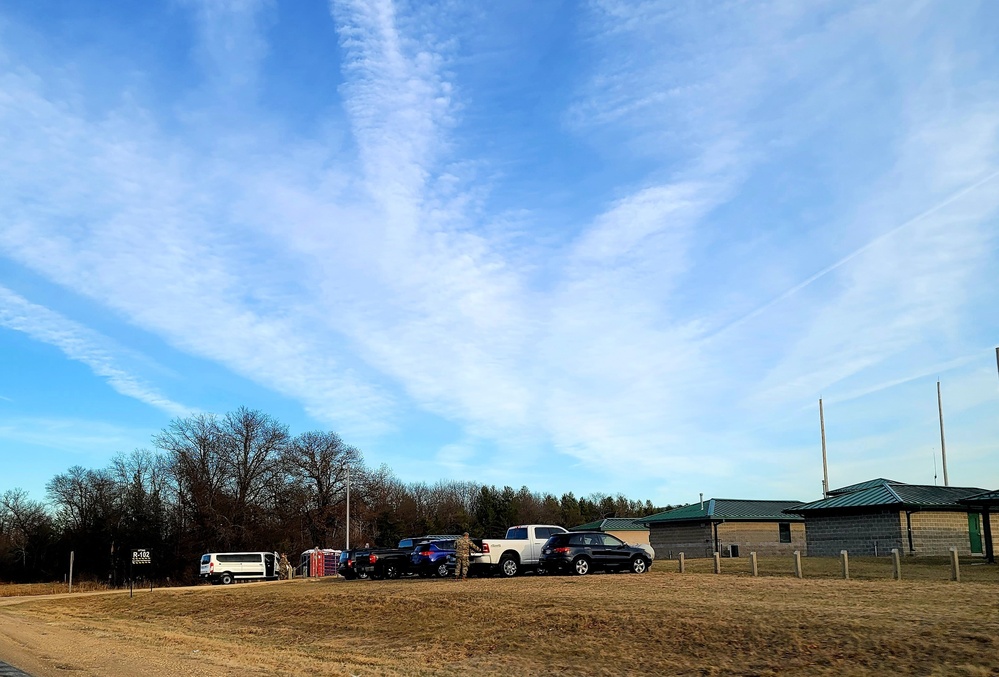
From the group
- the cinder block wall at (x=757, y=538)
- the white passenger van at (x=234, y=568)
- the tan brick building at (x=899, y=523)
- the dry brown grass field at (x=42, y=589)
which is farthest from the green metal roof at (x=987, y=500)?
the dry brown grass field at (x=42, y=589)

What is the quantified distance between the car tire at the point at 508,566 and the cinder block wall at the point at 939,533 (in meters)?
16.9

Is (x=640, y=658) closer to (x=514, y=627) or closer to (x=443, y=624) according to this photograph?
(x=514, y=627)

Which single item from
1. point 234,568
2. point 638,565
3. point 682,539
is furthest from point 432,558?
point 682,539

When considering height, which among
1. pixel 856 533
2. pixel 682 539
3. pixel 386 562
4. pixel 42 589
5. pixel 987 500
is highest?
pixel 987 500

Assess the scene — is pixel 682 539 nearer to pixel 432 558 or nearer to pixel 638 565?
pixel 432 558

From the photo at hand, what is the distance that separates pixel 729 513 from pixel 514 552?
77.4 ft

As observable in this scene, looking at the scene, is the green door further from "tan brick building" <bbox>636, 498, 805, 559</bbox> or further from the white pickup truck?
the white pickup truck

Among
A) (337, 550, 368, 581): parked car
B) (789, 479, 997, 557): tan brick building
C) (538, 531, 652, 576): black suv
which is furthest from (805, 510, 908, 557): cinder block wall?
(337, 550, 368, 581): parked car

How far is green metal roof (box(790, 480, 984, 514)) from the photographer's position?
118ft

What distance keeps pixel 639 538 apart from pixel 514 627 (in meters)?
45.2

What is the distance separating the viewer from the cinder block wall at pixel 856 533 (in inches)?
1412

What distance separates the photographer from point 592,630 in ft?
56.5


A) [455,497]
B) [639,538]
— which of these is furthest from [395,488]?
[639,538]

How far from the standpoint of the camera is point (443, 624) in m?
20.4
